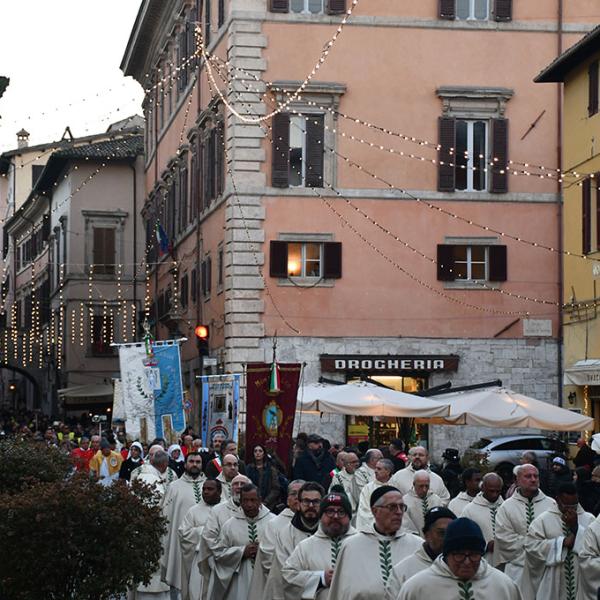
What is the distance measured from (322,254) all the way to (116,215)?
2610cm

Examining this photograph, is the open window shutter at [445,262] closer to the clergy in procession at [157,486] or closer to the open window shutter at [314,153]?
the open window shutter at [314,153]

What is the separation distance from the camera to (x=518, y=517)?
14445 mm

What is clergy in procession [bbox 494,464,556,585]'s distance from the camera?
1430 cm

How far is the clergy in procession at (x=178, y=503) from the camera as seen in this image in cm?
1675

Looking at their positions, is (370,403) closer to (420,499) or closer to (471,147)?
(420,499)

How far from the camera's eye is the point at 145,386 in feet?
90.8

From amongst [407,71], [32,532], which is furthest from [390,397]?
[32,532]

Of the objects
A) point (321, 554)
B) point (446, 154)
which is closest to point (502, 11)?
point (446, 154)

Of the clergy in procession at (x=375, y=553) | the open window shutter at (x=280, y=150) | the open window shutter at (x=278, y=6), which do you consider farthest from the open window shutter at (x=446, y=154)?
the clergy in procession at (x=375, y=553)

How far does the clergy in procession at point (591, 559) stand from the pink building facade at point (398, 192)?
77.4 feet

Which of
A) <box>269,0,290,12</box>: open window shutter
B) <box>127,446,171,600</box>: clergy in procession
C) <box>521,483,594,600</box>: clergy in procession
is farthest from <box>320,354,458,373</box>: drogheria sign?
<box>521,483,594,600</box>: clergy in procession

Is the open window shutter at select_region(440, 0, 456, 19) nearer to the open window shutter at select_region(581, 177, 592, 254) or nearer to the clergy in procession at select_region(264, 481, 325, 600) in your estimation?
the open window shutter at select_region(581, 177, 592, 254)

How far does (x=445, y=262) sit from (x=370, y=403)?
11.0 meters

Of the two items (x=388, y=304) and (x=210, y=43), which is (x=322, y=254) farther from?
(x=210, y=43)
